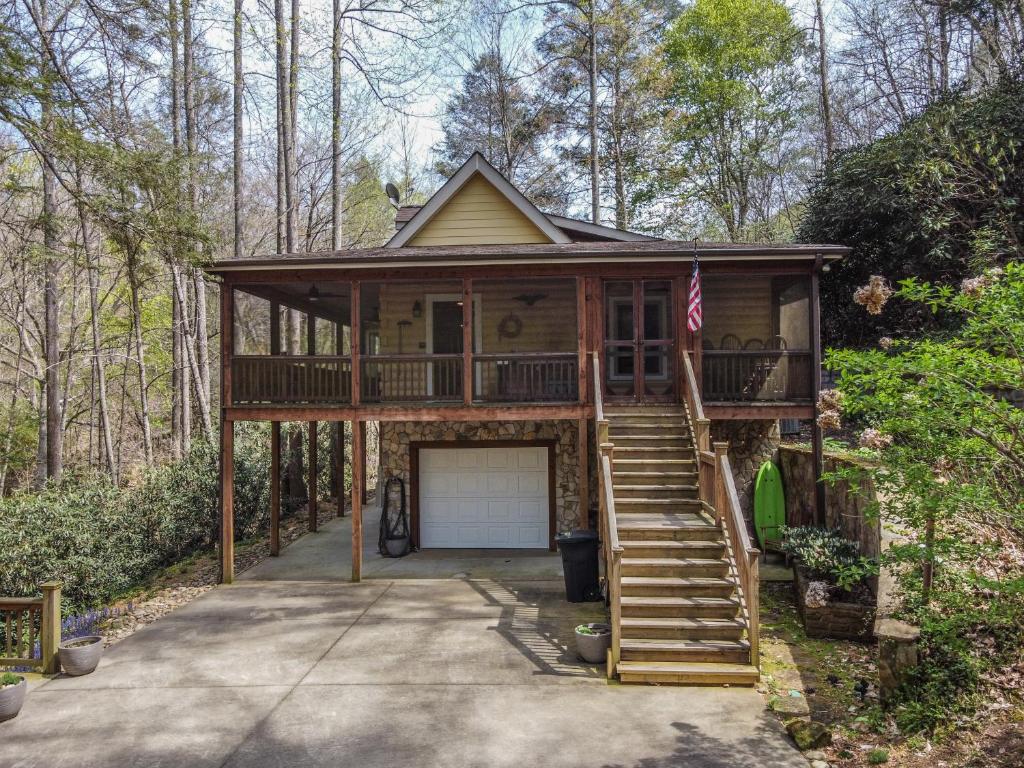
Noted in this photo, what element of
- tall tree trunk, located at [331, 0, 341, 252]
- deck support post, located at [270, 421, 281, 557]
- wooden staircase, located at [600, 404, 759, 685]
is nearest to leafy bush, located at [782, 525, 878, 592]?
wooden staircase, located at [600, 404, 759, 685]

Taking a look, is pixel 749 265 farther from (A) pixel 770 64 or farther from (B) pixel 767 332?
(A) pixel 770 64

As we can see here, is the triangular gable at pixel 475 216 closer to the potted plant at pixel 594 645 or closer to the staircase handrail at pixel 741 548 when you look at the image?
the staircase handrail at pixel 741 548

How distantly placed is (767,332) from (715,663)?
827cm

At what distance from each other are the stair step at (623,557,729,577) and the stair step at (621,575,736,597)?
0.31 feet

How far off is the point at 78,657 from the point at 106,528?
17.4 feet

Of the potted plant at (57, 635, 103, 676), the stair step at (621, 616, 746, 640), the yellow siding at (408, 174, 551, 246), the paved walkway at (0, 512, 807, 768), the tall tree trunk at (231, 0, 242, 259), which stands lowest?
the paved walkway at (0, 512, 807, 768)

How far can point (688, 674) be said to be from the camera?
7.29 m

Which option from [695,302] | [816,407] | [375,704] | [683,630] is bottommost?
[375,704]

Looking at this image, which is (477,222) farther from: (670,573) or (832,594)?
(832,594)

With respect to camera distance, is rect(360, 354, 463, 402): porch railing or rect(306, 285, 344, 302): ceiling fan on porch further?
rect(306, 285, 344, 302): ceiling fan on porch

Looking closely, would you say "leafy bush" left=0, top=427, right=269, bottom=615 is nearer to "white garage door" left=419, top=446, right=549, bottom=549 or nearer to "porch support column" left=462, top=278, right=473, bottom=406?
"white garage door" left=419, top=446, right=549, bottom=549

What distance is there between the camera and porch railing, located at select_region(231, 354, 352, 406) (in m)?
12.1

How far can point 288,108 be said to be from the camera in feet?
67.7

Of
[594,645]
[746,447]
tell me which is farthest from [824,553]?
[746,447]
